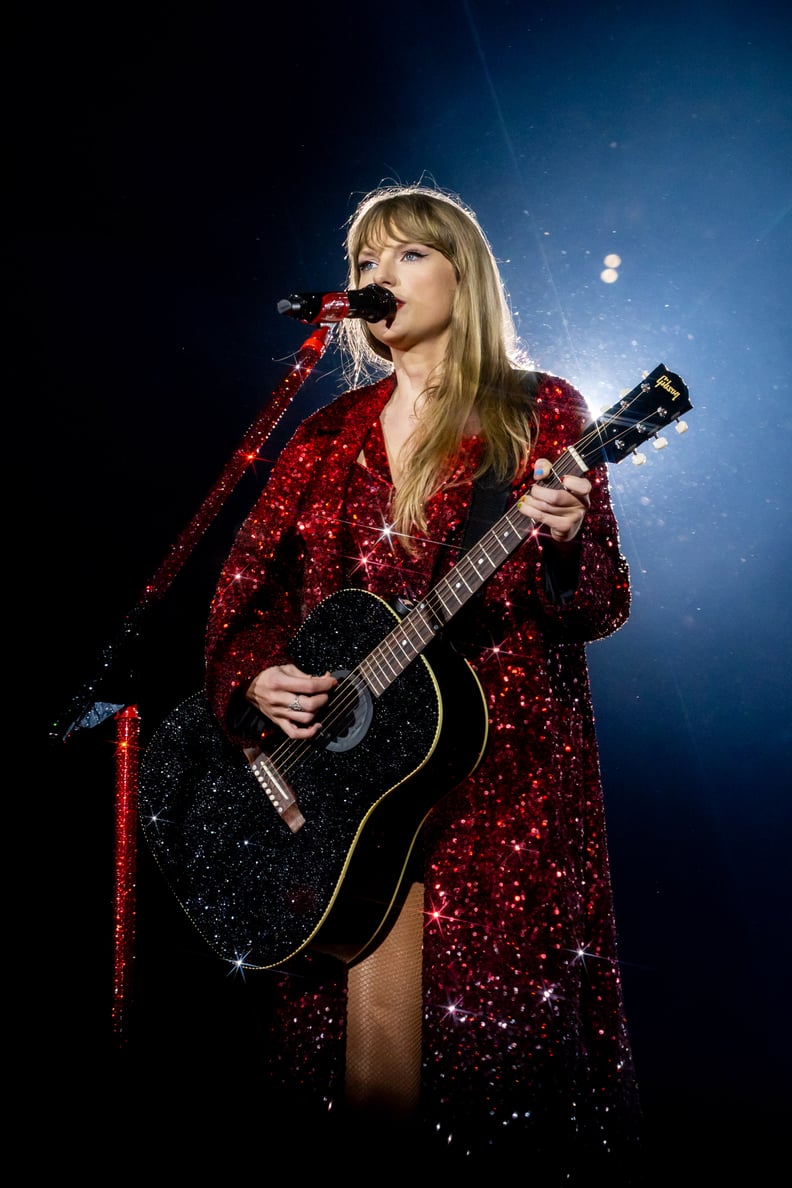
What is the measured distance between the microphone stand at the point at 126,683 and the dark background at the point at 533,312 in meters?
0.67

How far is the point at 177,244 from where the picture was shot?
308 cm

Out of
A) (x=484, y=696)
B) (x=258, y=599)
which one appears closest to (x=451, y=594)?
(x=484, y=696)

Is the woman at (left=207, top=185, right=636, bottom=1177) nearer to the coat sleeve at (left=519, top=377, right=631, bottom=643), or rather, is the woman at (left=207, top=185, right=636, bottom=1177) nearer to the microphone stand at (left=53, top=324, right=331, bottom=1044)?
the coat sleeve at (left=519, top=377, right=631, bottom=643)

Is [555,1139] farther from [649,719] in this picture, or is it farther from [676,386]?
[649,719]

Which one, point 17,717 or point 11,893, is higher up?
point 17,717

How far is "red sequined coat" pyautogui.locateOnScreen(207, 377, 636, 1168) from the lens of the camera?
1376 millimetres

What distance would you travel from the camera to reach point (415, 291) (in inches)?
76.5

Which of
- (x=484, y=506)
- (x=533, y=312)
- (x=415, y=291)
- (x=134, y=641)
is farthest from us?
(x=533, y=312)

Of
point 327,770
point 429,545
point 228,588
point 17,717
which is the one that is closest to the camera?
point 327,770

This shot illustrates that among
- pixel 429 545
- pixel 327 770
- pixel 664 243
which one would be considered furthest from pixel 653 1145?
pixel 664 243

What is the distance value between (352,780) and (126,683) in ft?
2.29

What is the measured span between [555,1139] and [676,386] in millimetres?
1273

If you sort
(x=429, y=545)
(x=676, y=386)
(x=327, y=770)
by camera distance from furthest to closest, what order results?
(x=429, y=545) → (x=327, y=770) → (x=676, y=386)

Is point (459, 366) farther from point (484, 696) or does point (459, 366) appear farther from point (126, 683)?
point (126, 683)
